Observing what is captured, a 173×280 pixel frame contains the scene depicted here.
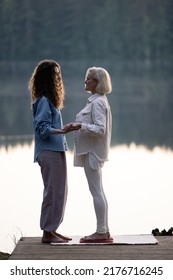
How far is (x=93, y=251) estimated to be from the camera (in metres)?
6.21

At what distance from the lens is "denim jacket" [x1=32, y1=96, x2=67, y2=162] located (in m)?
6.39

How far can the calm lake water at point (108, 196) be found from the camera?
9.66 meters

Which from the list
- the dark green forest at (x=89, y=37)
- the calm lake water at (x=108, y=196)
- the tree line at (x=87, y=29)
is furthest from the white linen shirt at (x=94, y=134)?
the tree line at (x=87, y=29)

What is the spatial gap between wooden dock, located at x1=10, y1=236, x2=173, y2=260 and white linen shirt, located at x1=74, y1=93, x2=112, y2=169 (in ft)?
1.54

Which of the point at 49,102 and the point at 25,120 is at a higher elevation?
the point at 49,102

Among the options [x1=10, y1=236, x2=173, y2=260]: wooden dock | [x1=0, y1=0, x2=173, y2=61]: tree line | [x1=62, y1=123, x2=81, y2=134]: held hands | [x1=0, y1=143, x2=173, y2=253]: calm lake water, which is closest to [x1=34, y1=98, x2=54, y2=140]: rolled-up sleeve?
[x1=62, y1=123, x2=81, y2=134]: held hands

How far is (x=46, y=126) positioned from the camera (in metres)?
6.38

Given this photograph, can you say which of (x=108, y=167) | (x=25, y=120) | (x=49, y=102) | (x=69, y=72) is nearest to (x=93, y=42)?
(x=69, y=72)

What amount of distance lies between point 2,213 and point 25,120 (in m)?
16.1

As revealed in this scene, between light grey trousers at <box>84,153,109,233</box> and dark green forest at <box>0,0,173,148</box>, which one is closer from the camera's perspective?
→ light grey trousers at <box>84,153,109,233</box>

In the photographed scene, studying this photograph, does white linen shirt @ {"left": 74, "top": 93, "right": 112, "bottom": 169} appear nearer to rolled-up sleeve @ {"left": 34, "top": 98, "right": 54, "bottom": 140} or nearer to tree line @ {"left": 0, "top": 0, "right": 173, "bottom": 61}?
rolled-up sleeve @ {"left": 34, "top": 98, "right": 54, "bottom": 140}
